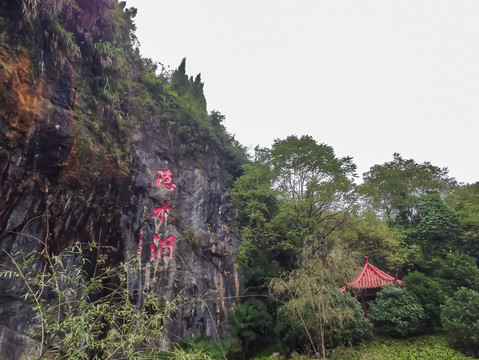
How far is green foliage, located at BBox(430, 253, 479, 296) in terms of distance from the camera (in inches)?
344

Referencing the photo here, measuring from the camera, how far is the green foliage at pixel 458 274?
8.73 metres

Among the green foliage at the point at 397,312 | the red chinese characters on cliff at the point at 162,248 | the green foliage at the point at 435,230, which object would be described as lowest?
the green foliage at the point at 397,312

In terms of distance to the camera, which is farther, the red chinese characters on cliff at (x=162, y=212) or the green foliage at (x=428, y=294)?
the red chinese characters on cliff at (x=162, y=212)

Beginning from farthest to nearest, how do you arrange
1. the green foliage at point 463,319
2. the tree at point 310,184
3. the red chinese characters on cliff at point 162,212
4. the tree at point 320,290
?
the tree at point 310,184
the red chinese characters on cliff at point 162,212
the green foliage at point 463,319
the tree at point 320,290

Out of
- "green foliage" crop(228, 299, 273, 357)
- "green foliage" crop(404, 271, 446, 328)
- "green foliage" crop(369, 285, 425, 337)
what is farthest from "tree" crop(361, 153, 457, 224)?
"green foliage" crop(228, 299, 273, 357)

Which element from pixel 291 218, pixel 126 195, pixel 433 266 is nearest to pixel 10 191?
pixel 126 195

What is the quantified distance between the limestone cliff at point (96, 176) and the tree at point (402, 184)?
9.51 m

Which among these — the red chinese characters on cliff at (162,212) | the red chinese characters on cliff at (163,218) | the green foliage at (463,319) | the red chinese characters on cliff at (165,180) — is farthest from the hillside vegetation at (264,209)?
the red chinese characters on cliff at (165,180)

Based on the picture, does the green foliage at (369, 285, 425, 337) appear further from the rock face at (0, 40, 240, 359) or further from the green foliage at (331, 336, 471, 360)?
the rock face at (0, 40, 240, 359)

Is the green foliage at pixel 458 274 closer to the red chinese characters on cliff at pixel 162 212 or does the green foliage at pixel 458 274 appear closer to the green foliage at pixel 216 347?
the green foliage at pixel 216 347

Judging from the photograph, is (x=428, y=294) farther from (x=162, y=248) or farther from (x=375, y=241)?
(x=162, y=248)

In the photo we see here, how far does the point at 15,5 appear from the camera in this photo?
18.7 feet

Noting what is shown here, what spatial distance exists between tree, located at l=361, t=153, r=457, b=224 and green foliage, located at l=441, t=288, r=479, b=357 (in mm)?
6750

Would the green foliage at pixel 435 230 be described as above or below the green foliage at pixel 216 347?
above
